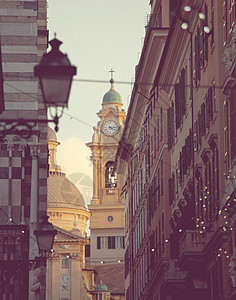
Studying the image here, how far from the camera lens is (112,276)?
165 metres

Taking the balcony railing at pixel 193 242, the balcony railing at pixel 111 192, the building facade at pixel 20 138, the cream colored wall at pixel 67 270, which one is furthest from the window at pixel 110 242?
the balcony railing at pixel 193 242

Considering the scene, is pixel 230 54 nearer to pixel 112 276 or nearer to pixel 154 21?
pixel 154 21

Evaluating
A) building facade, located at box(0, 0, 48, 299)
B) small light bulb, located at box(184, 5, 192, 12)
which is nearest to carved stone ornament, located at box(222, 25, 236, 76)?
small light bulb, located at box(184, 5, 192, 12)

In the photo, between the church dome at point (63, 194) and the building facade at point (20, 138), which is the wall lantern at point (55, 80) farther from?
the church dome at point (63, 194)

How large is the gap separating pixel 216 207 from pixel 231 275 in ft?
12.0

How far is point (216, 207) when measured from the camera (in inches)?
1377

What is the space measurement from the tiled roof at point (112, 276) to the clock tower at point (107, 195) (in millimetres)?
3816

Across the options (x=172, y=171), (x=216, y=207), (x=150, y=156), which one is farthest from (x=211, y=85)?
(x=150, y=156)

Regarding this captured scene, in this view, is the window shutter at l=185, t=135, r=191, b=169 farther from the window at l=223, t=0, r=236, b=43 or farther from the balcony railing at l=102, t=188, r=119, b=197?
the balcony railing at l=102, t=188, r=119, b=197

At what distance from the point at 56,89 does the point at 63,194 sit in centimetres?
16132

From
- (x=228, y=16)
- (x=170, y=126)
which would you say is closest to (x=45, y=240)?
(x=228, y=16)

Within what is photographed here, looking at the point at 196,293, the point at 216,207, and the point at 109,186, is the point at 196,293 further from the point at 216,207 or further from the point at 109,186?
the point at 109,186

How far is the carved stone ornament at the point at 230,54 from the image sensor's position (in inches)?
1243

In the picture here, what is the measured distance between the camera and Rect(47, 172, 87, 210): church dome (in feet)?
570
